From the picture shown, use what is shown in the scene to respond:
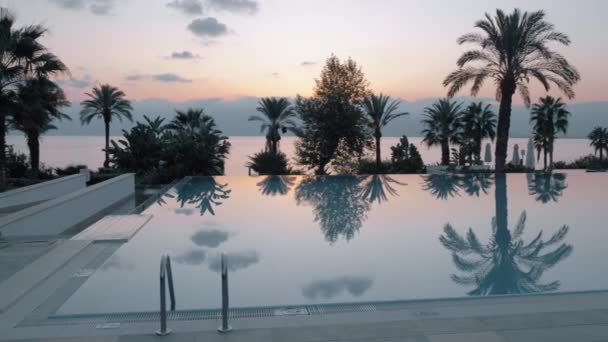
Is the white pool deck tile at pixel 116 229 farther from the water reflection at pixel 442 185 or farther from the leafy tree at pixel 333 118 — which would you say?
the leafy tree at pixel 333 118

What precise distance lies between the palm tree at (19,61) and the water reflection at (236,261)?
8.52m

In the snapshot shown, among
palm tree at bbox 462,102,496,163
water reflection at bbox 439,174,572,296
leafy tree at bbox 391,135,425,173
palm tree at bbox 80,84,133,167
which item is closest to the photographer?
water reflection at bbox 439,174,572,296

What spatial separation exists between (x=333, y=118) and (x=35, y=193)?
12.5 m

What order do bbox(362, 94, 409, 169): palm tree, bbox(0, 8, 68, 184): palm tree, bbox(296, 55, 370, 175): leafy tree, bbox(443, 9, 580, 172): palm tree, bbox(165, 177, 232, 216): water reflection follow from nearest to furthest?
1. bbox(0, 8, 68, 184): palm tree
2. bbox(165, 177, 232, 216): water reflection
3. bbox(443, 9, 580, 172): palm tree
4. bbox(296, 55, 370, 175): leafy tree
5. bbox(362, 94, 409, 169): palm tree

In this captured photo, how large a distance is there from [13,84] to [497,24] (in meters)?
15.1

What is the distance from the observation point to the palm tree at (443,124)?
27438 millimetres

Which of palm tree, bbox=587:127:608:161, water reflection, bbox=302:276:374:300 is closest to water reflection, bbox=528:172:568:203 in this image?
water reflection, bbox=302:276:374:300

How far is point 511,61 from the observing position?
1792cm

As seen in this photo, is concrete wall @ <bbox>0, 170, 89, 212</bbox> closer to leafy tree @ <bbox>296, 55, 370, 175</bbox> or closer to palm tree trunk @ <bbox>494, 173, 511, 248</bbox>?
leafy tree @ <bbox>296, 55, 370, 175</bbox>

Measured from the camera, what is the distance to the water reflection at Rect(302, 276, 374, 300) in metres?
5.66

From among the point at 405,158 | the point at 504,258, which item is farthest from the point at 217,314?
the point at 405,158

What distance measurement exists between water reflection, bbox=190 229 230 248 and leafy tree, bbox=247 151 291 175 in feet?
35.8

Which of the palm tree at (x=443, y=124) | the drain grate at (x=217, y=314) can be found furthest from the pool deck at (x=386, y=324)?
the palm tree at (x=443, y=124)

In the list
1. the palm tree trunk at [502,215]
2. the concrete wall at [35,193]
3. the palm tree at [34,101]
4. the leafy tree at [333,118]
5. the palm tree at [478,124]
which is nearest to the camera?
the palm tree trunk at [502,215]
